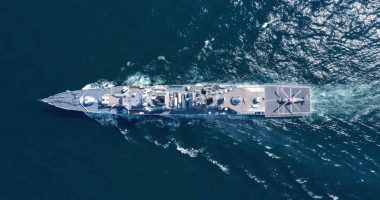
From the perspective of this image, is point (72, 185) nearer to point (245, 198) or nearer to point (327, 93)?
point (245, 198)

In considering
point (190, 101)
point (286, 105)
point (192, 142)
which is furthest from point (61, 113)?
point (286, 105)

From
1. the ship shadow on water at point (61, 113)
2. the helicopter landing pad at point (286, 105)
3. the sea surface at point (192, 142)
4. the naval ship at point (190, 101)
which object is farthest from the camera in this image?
the ship shadow on water at point (61, 113)

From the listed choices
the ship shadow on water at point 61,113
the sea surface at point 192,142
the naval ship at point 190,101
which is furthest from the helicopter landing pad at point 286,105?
the ship shadow on water at point 61,113

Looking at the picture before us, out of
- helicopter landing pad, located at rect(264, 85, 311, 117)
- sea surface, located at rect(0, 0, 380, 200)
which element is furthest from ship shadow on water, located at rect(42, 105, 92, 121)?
helicopter landing pad, located at rect(264, 85, 311, 117)

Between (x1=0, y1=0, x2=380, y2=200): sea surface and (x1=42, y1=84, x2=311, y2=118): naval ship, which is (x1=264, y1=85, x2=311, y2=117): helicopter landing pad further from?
(x1=0, y1=0, x2=380, y2=200): sea surface

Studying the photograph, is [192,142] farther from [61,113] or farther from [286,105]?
[61,113]

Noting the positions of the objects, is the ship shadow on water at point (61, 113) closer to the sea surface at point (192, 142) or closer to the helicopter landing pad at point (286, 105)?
the sea surface at point (192, 142)

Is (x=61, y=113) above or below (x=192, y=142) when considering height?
above
